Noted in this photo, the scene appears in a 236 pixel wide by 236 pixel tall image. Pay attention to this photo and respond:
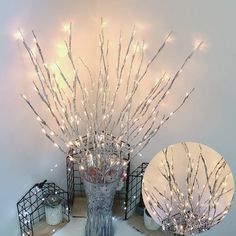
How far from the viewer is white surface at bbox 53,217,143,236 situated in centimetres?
223

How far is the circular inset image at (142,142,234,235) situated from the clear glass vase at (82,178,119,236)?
214 mm

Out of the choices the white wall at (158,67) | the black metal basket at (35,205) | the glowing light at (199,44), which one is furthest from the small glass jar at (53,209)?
the glowing light at (199,44)

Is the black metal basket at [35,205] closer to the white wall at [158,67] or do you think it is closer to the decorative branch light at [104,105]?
the white wall at [158,67]

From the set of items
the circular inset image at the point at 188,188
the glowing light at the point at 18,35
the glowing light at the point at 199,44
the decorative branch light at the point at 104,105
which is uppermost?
the glowing light at the point at 18,35

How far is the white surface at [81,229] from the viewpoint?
223 cm

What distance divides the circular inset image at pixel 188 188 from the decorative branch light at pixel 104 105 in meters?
0.23

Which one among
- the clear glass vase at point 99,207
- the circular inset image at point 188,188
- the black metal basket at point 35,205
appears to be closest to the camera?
the circular inset image at point 188,188

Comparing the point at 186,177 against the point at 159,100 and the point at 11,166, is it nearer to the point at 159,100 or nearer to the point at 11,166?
the point at 159,100

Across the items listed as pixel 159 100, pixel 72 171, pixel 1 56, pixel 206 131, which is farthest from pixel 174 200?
pixel 1 56

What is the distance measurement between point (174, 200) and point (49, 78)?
0.83m

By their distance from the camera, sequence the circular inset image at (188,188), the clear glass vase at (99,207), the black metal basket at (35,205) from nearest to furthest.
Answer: the circular inset image at (188,188) → the clear glass vase at (99,207) → the black metal basket at (35,205)

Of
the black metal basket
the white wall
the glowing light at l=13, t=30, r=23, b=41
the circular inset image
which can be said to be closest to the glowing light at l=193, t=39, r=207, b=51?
the white wall

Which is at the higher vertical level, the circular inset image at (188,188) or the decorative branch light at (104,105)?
the decorative branch light at (104,105)

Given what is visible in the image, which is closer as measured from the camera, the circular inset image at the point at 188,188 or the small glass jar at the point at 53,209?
the circular inset image at the point at 188,188
